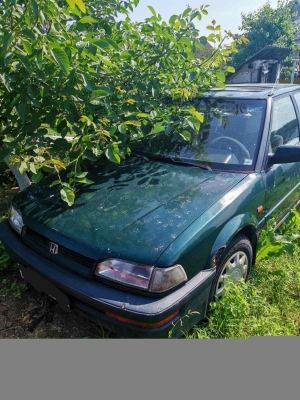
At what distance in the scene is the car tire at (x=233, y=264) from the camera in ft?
6.69

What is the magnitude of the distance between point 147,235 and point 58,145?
1.04m

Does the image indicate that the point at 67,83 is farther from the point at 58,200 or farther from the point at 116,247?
the point at 116,247

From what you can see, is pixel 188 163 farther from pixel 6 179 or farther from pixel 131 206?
pixel 6 179

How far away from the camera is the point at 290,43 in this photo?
2186cm

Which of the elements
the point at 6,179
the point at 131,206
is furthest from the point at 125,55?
the point at 6,179

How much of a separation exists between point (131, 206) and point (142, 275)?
1.80ft

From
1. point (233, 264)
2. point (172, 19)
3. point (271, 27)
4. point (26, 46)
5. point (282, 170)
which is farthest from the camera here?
point (271, 27)

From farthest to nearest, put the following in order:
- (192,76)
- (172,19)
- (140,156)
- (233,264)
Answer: (140,156) < (192,76) < (172,19) < (233,264)

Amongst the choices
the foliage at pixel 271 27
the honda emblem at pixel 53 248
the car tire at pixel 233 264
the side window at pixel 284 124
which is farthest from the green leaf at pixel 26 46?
the foliage at pixel 271 27

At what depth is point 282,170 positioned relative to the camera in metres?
2.66

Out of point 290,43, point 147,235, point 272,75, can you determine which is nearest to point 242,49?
point 290,43

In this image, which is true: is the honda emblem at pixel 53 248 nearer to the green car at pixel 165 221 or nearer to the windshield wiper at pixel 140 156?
the green car at pixel 165 221

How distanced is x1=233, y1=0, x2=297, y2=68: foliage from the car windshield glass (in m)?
21.6

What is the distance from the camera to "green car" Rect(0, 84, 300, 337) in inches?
64.4
